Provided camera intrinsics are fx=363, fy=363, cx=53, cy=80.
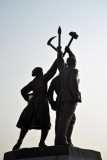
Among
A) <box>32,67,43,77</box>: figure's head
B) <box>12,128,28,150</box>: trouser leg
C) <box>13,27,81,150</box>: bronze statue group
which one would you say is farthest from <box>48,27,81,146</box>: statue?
<box>12,128,28,150</box>: trouser leg

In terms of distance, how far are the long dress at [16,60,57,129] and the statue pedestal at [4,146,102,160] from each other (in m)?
0.99

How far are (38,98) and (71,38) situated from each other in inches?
86.2

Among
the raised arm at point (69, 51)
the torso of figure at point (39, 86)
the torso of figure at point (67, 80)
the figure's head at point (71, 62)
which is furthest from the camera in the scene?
the raised arm at point (69, 51)

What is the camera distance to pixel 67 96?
10156mm

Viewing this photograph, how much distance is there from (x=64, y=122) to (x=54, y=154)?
0.99 m

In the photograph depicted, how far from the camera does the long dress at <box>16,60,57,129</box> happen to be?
1052 cm

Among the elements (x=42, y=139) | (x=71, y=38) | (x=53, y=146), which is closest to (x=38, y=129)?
(x=42, y=139)

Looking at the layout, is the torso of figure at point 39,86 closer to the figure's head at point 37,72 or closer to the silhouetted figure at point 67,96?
the figure's head at point 37,72

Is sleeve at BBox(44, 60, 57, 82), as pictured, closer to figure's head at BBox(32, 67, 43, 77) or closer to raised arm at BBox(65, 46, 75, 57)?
figure's head at BBox(32, 67, 43, 77)

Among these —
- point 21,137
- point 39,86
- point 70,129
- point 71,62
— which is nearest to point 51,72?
point 39,86

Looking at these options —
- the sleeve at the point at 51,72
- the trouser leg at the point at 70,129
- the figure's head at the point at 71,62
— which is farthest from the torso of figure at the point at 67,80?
the trouser leg at the point at 70,129

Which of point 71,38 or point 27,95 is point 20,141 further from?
point 71,38

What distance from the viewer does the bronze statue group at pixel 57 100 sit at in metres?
10.0

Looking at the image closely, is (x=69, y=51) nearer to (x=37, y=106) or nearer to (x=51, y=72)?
(x=51, y=72)
